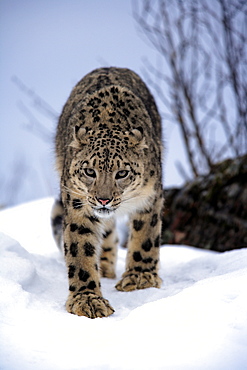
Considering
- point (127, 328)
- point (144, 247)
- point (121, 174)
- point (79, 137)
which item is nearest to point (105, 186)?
point (121, 174)

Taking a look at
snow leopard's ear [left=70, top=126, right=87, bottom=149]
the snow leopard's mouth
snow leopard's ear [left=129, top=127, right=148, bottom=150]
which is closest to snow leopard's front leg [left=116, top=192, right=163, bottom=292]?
snow leopard's ear [left=129, top=127, right=148, bottom=150]

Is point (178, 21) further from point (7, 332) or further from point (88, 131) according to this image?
point (7, 332)

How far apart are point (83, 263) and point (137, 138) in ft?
4.36

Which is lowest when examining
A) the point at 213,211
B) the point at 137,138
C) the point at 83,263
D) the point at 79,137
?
the point at 213,211

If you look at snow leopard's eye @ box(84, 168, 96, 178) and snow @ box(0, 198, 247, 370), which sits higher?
snow leopard's eye @ box(84, 168, 96, 178)

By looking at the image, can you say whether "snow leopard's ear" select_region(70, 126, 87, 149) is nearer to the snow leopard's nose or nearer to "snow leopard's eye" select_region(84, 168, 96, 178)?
"snow leopard's eye" select_region(84, 168, 96, 178)

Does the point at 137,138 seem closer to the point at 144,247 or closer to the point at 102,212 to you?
the point at 102,212

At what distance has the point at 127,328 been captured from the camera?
347 centimetres

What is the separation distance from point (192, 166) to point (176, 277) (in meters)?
Answer: 5.71

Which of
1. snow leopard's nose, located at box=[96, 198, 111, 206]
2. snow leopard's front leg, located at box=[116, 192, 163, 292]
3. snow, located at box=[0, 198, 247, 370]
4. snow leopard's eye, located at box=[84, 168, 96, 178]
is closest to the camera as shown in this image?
snow, located at box=[0, 198, 247, 370]

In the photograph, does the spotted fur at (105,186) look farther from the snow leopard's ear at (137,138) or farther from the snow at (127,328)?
the snow at (127,328)

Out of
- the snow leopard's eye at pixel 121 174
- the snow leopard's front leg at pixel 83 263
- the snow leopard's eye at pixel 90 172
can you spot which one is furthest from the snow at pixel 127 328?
the snow leopard's eye at pixel 121 174

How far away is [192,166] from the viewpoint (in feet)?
36.9

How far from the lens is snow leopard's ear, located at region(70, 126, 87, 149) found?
480 cm
